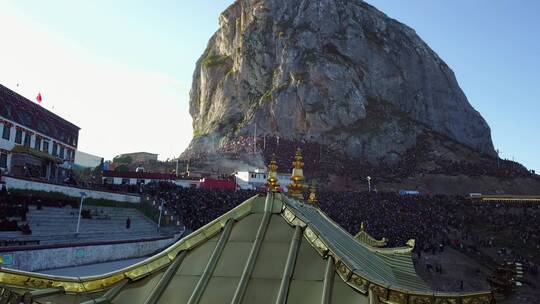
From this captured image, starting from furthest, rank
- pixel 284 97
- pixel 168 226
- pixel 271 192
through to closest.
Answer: pixel 284 97
pixel 168 226
pixel 271 192

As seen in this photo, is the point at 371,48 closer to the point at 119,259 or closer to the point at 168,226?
the point at 168,226

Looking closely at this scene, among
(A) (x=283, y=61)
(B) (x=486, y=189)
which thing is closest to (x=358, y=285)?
(B) (x=486, y=189)

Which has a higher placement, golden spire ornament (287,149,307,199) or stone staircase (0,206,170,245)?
golden spire ornament (287,149,307,199)

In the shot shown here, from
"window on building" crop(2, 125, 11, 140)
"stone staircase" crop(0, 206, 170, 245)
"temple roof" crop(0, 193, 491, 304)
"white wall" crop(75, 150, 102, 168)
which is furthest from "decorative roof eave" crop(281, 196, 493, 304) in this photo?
"white wall" crop(75, 150, 102, 168)

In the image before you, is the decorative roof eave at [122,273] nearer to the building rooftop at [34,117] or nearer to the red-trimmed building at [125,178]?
the building rooftop at [34,117]

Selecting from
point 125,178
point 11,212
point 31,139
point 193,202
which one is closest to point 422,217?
point 193,202

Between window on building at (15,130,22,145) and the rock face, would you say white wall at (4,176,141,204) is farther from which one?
the rock face

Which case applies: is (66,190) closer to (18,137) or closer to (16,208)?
(16,208)
